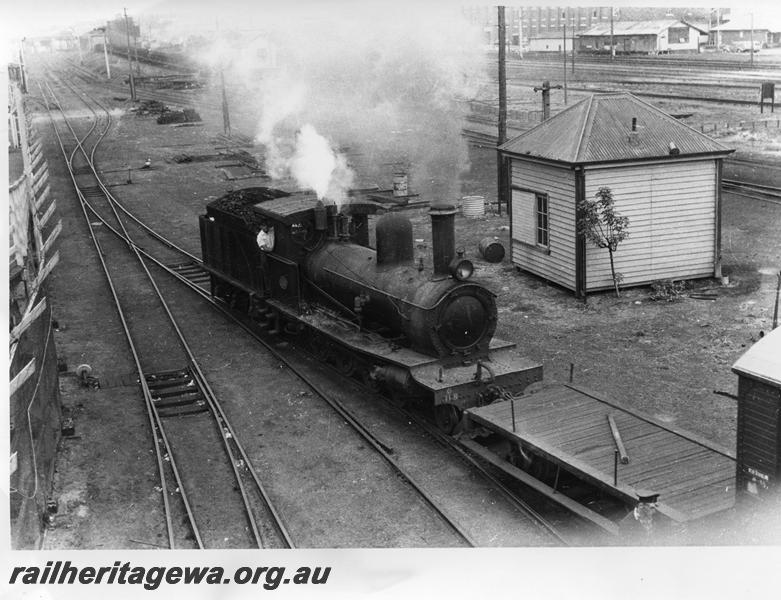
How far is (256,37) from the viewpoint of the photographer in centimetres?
1725

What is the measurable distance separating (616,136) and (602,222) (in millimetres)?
1548

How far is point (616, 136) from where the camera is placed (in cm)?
1460

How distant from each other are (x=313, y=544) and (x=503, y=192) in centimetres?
1496

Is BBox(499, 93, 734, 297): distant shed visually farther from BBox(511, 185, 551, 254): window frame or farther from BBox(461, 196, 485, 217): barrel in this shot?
BBox(461, 196, 485, 217): barrel

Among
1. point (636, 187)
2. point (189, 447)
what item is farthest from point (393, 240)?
point (636, 187)

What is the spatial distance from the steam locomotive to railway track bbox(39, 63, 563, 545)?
0.54 m

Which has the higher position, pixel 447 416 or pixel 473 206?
pixel 473 206

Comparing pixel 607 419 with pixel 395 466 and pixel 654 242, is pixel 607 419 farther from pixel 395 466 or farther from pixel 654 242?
pixel 654 242

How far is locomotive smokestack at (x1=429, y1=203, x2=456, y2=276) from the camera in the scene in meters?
9.74

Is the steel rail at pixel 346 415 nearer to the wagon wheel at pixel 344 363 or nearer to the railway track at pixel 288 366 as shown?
the railway track at pixel 288 366

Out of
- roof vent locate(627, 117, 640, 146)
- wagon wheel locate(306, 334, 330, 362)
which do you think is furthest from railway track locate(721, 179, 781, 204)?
wagon wheel locate(306, 334, 330, 362)

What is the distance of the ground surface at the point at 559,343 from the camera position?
895cm

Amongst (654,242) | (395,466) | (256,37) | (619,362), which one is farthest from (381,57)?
(395,466)

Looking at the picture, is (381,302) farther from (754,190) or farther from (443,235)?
(754,190)
